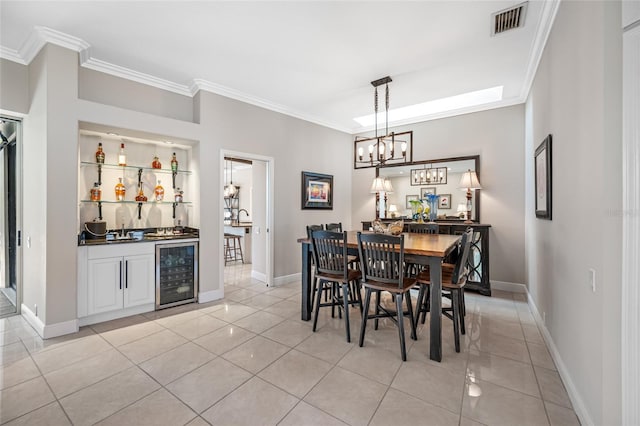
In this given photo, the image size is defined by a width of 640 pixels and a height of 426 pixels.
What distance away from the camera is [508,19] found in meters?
2.52

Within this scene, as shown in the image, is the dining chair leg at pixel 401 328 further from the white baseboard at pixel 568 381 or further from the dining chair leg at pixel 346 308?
the white baseboard at pixel 568 381

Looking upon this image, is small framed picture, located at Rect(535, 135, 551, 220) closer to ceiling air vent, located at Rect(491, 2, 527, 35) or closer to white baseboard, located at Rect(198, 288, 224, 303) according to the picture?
ceiling air vent, located at Rect(491, 2, 527, 35)

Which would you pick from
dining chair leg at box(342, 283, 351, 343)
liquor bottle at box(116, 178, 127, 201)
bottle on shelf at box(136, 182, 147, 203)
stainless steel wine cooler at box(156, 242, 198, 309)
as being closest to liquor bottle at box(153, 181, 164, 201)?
bottle on shelf at box(136, 182, 147, 203)

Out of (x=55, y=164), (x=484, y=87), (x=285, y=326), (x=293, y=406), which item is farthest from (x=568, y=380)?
(x=55, y=164)

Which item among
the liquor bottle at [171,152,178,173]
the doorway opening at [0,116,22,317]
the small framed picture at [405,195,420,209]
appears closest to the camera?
the doorway opening at [0,116,22,317]

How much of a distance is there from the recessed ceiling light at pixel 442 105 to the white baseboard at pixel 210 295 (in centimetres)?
405

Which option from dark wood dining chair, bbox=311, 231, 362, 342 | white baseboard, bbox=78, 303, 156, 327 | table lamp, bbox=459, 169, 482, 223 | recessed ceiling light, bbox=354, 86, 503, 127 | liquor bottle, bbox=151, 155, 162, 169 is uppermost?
recessed ceiling light, bbox=354, 86, 503, 127

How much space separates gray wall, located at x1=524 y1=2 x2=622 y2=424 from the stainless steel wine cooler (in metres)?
4.00

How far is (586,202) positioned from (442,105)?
3.93 meters

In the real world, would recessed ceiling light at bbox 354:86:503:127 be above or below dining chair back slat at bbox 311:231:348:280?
above

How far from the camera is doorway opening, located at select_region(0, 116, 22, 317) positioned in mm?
3402

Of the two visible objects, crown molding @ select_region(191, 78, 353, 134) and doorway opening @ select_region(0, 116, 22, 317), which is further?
crown molding @ select_region(191, 78, 353, 134)

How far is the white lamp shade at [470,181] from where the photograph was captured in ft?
14.2

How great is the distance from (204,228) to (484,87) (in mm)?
4524
